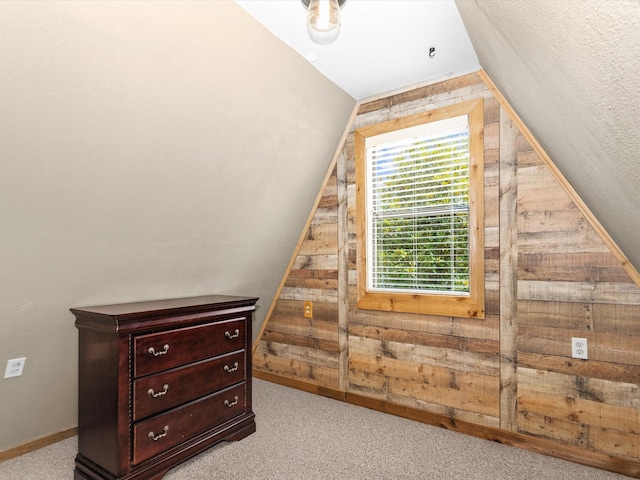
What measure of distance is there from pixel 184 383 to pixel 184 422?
23 centimetres

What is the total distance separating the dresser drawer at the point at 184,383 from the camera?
2.07 m

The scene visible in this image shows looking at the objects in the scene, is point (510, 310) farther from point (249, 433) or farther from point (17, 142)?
point (17, 142)

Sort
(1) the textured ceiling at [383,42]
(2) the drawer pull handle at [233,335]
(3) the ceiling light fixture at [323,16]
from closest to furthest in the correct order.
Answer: (3) the ceiling light fixture at [323,16], (1) the textured ceiling at [383,42], (2) the drawer pull handle at [233,335]

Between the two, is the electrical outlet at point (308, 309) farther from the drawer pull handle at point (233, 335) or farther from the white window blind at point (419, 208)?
the drawer pull handle at point (233, 335)

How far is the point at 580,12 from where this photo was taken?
29.5 inches

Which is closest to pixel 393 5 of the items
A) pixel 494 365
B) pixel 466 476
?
pixel 494 365

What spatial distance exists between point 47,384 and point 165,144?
169 cm

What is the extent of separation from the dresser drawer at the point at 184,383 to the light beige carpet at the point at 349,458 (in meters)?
0.41

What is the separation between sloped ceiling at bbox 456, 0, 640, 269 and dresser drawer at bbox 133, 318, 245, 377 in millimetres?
2171

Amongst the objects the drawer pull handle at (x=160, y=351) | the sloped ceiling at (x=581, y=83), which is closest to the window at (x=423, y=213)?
the sloped ceiling at (x=581, y=83)

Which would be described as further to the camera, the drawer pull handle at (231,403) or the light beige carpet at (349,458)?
the drawer pull handle at (231,403)

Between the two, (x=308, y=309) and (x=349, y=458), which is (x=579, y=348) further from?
(x=308, y=309)

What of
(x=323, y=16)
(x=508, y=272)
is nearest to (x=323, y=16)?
(x=323, y=16)

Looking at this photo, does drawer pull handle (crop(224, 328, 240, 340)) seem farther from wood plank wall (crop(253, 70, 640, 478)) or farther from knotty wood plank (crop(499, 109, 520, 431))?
knotty wood plank (crop(499, 109, 520, 431))
